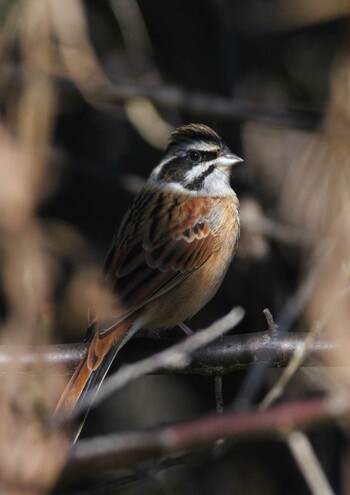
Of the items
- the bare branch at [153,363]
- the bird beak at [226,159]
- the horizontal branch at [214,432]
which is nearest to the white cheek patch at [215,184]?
the bird beak at [226,159]

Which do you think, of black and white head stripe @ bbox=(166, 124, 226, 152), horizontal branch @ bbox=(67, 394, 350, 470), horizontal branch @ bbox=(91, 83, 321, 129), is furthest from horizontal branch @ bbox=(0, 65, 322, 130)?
horizontal branch @ bbox=(67, 394, 350, 470)

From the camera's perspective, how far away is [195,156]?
16.2ft

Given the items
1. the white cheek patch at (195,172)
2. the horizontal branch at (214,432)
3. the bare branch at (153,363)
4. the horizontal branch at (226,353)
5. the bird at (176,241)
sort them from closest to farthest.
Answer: the horizontal branch at (214,432) → the bare branch at (153,363) → the horizontal branch at (226,353) → the bird at (176,241) → the white cheek patch at (195,172)

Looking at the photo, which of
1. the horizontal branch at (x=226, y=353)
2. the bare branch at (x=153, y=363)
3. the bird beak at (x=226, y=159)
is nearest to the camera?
the bare branch at (x=153, y=363)

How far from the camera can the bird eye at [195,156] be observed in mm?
4898

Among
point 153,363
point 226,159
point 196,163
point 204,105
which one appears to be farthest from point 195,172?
point 153,363

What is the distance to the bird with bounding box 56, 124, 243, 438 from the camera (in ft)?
14.6

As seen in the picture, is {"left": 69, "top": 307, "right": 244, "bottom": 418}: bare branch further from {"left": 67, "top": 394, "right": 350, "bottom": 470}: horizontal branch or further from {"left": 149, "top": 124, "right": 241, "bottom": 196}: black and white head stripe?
{"left": 149, "top": 124, "right": 241, "bottom": 196}: black and white head stripe

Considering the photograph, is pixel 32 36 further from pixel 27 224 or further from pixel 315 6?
pixel 315 6

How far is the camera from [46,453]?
1719mm

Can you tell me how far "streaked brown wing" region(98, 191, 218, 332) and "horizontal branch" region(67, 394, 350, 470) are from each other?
277cm

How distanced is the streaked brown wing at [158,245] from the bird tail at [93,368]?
18 cm

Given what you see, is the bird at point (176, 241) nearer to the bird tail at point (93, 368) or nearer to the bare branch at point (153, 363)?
the bird tail at point (93, 368)

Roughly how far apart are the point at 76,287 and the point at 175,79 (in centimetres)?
174
